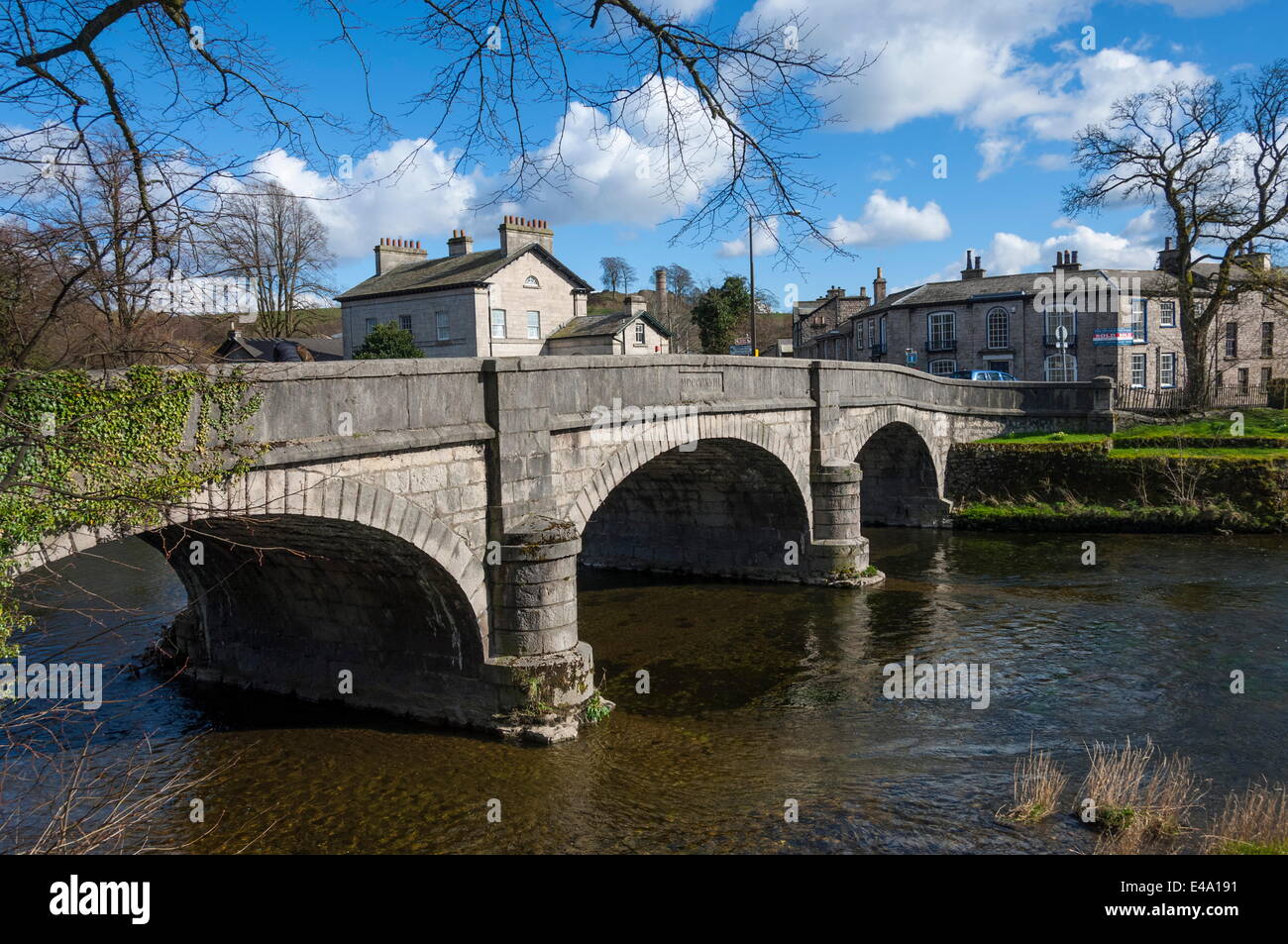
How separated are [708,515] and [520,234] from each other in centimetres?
1980

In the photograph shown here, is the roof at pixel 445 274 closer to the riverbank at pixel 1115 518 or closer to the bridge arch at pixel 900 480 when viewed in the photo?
the bridge arch at pixel 900 480

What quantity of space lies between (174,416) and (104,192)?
2.99 meters

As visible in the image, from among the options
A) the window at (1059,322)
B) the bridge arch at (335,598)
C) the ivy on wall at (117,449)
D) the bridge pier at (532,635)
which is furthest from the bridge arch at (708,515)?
the window at (1059,322)

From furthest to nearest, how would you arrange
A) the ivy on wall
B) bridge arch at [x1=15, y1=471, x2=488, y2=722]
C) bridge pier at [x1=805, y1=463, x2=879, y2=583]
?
bridge pier at [x1=805, y1=463, x2=879, y2=583] < bridge arch at [x1=15, y1=471, x2=488, y2=722] < the ivy on wall

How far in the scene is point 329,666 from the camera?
41.5 ft

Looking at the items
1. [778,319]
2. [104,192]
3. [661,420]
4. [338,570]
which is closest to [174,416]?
[104,192]

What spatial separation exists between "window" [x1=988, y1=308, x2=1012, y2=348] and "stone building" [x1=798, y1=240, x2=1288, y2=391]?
0.05 m

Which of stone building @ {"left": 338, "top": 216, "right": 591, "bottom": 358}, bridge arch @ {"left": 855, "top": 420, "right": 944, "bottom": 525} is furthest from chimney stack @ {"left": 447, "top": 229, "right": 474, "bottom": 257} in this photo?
bridge arch @ {"left": 855, "top": 420, "right": 944, "bottom": 525}

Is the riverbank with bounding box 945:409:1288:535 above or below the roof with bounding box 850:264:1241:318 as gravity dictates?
below

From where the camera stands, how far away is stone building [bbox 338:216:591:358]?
35312 mm

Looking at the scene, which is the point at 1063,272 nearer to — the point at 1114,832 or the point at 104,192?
the point at 1114,832

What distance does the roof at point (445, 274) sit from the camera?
3534 centimetres

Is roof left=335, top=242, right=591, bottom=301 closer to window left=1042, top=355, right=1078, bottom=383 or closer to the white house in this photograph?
the white house

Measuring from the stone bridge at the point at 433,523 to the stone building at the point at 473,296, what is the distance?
1954 cm
